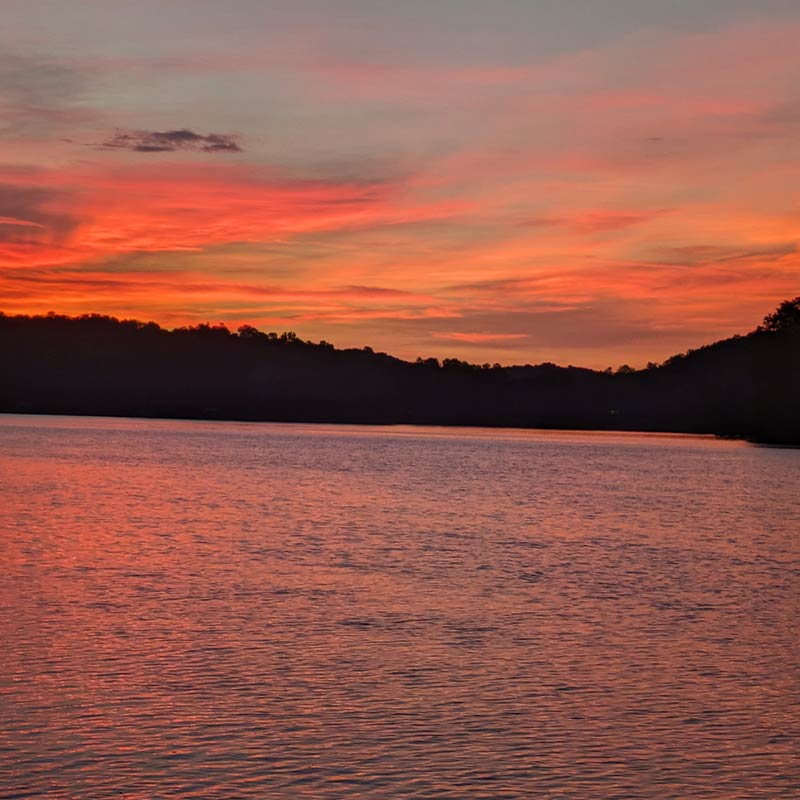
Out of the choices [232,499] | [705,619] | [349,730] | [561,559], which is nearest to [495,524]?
[561,559]

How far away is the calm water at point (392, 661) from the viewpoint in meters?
17.1

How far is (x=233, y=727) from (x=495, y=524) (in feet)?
144

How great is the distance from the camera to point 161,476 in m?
109

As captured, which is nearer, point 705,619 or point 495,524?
point 705,619

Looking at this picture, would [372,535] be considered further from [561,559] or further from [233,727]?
[233,727]

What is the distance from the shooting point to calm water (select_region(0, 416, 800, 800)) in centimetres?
1709

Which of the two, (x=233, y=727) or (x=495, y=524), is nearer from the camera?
(x=233, y=727)

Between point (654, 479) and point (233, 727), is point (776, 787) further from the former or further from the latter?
point (654, 479)

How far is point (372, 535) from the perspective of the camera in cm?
5409

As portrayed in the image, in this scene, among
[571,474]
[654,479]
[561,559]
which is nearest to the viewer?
[561,559]

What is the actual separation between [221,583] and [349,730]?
1792cm

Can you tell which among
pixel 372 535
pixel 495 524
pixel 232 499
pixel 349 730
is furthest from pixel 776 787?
pixel 232 499

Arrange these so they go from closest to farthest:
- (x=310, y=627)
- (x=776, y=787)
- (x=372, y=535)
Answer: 1. (x=776, y=787)
2. (x=310, y=627)
3. (x=372, y=535)

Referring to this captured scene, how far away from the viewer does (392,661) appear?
976 inches
